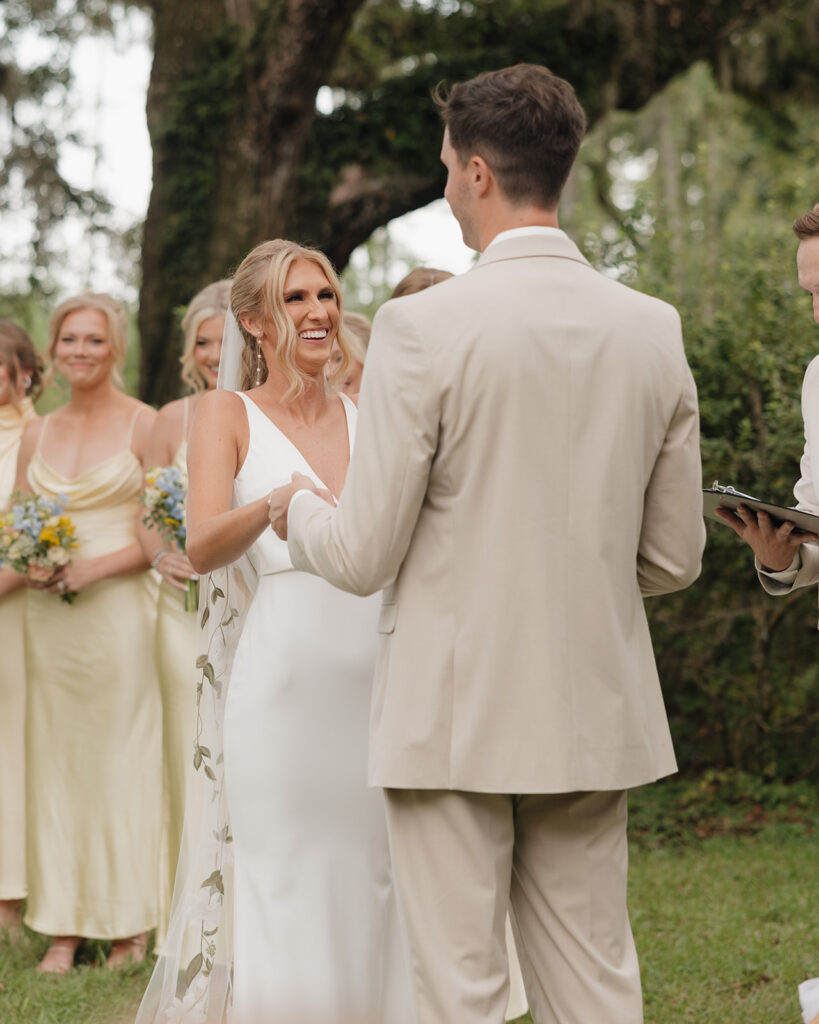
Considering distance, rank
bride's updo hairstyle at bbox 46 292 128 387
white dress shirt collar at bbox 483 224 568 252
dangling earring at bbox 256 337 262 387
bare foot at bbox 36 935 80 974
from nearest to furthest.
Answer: white dress shirt collar at bbox 483 224 568 252, dangling earring at bbox 256 337 262 387, bare foot at bbox 36 935 80 974, bride's updo hairstyle at bbox 46 292 128 387

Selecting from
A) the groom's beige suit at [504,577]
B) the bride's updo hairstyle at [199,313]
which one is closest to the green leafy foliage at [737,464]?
the bride's updo hairstyle at [199,313]

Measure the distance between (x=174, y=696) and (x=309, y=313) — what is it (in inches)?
96.5

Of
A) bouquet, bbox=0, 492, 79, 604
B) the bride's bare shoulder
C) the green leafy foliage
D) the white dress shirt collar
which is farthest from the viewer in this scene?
the green leafy foliage

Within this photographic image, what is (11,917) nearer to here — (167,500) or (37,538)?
(37,538)

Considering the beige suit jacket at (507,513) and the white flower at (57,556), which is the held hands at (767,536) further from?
the white flower at (57,556)

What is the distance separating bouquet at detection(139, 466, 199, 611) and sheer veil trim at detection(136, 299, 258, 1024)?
136 cm

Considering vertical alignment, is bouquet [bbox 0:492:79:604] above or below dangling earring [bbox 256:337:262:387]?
below

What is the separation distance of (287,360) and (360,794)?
1244 millimetres

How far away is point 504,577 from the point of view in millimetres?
2590

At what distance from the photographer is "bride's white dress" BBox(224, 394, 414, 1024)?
352 cm

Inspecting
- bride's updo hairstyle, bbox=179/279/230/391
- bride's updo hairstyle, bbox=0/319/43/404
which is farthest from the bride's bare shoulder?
bride's updo hairstyle, bbox=0/319/43/404

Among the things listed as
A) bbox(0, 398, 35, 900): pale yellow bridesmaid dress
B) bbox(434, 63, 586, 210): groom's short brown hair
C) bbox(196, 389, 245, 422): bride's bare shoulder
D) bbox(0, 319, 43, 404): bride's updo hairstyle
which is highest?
Answer: bbox(434, 63, 586, 210): groom's short brown hair

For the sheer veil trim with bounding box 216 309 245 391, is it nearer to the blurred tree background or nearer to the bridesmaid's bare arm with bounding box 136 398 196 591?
the bridesmaid's bare arm with bounding box 136 398 196 591

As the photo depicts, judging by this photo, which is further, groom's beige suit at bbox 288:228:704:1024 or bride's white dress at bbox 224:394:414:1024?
bride's white dress at bbox 224:394:414:1024
